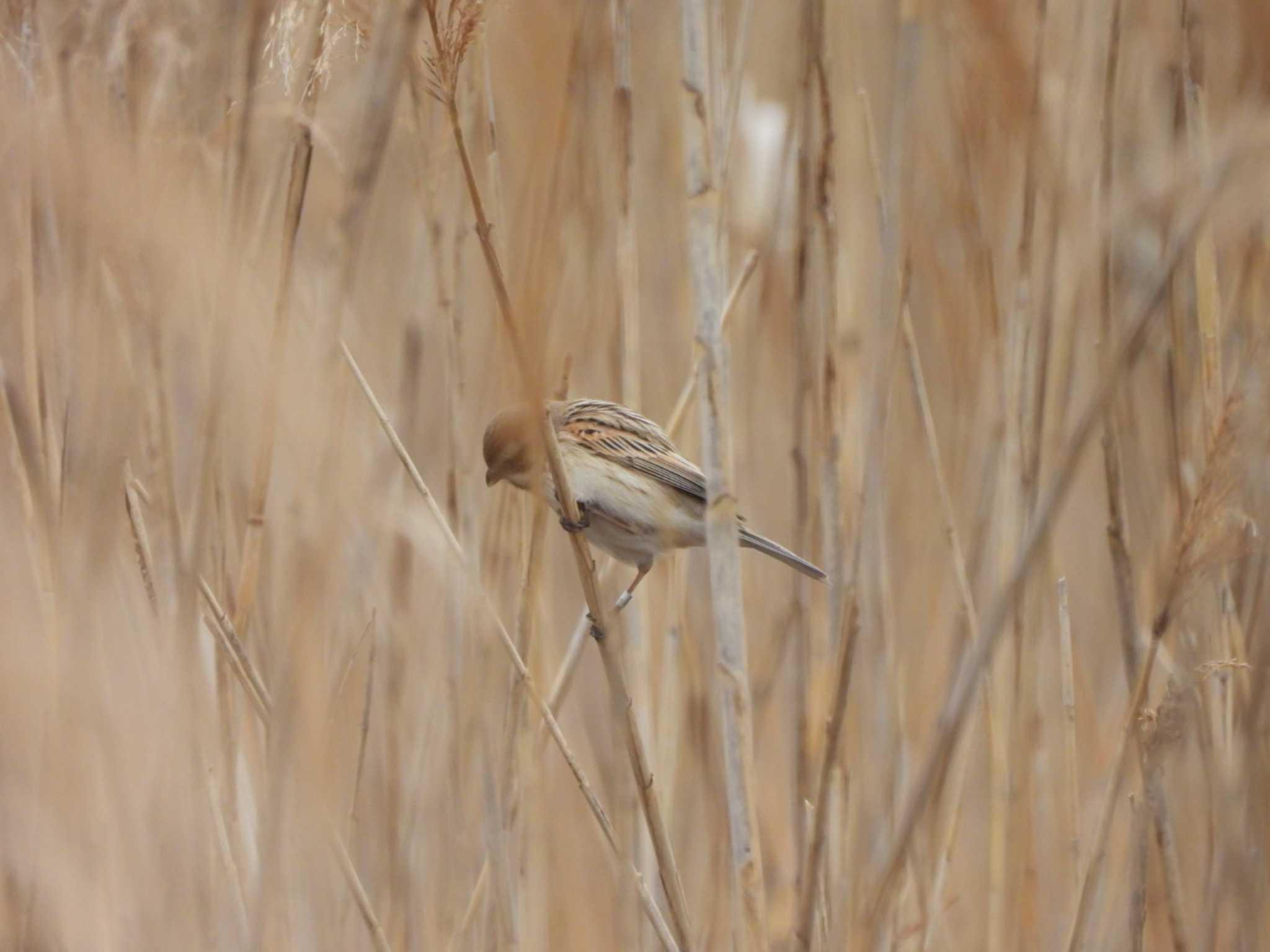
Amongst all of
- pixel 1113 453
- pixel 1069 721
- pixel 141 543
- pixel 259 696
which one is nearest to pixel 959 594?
pixel 1069 721

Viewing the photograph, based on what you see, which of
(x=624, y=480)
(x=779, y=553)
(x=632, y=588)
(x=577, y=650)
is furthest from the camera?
(x=624, y=480)

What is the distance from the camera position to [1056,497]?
0.80 m

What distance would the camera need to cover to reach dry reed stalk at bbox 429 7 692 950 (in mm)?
959

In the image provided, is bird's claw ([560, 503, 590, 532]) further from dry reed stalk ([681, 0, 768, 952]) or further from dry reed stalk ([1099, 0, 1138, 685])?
dry reed stalk ([1099, 0, 1138, 685])

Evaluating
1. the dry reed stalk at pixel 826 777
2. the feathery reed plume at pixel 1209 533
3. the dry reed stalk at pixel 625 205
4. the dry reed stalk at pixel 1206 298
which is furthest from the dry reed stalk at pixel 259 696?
the dry reed stalk at pixel 1206 298

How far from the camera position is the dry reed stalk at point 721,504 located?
3.76 feet

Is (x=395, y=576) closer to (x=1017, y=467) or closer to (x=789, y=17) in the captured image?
(x=1017, y=467)

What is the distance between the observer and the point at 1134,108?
1.64m

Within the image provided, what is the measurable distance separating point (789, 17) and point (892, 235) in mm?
1177

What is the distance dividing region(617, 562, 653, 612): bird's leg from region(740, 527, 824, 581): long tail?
171mm

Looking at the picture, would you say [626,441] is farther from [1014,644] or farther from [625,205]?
[1014,644]

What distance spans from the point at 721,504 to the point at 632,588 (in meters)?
0.83

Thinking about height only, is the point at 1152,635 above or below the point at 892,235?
below

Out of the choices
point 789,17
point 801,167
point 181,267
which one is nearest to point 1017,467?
point 801,167
